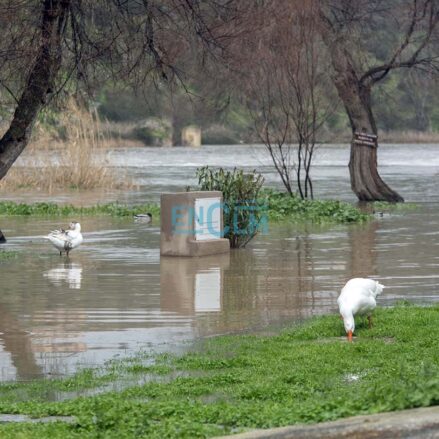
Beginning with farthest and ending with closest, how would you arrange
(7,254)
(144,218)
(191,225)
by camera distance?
(144,218), (7,254), (191,225)

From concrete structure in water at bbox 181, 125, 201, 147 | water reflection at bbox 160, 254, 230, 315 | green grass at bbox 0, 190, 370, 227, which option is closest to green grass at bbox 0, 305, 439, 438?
water reflection at bbox 160, 254, 230, 315

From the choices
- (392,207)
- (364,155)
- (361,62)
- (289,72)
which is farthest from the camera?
(361,62)

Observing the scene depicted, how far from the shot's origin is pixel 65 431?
→ 7539mm

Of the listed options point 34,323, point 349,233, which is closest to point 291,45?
point 349,233

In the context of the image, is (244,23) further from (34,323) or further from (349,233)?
(34,323)

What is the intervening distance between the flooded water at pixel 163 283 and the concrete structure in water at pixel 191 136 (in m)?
66.9

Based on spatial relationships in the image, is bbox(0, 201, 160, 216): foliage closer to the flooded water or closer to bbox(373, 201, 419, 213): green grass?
the flooded water

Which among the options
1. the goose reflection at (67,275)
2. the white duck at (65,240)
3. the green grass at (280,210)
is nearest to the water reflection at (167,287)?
the goose reflection at (67,275)

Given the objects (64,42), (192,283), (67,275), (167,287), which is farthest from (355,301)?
(64,42)

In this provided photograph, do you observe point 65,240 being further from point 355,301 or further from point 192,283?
point 355,301

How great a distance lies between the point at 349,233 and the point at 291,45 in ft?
24.6

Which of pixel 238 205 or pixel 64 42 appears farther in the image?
pixel 238 205

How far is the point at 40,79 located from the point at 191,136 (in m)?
77.3

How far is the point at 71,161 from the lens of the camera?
121 feet
